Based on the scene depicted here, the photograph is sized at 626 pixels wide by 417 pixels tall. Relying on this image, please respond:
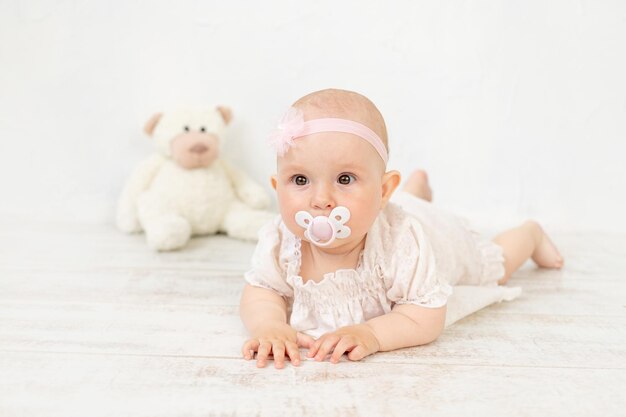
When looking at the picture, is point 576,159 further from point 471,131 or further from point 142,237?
point 142,237

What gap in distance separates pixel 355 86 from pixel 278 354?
1068 mm

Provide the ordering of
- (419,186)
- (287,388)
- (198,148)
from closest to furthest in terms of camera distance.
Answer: (287,388)
(419,186)
(198,148)

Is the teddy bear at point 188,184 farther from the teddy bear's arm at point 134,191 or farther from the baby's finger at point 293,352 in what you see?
the baby's finger at point 293,352

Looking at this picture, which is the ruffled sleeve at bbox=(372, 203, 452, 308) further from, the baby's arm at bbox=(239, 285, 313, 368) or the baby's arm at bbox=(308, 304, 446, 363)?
→ the baby's arm at bbox=(239, 285, 313, 368)

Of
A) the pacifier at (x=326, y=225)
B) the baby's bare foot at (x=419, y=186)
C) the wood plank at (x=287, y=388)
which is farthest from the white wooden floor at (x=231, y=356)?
the baby's bare foot at (x=419, y=186)

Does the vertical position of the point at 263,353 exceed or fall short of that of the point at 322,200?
it falls short

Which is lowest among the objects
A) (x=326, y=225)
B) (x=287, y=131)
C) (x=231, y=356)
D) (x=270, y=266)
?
(x=231, y=356)

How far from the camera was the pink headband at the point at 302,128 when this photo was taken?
1.08 meters

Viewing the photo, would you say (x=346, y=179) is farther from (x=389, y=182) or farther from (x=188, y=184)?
(x=188, y=184)

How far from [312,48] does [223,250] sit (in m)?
0.61

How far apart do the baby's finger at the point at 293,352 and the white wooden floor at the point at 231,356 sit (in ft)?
0.04

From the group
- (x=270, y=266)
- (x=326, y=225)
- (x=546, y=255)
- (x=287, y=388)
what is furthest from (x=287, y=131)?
(x=546, y=255)

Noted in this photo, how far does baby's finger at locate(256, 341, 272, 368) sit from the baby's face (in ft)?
0.59

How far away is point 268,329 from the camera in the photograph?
1.14m
